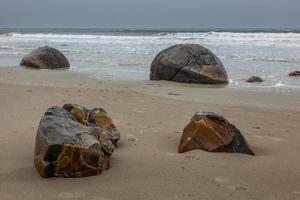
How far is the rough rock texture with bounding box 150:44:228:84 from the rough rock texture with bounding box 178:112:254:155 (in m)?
6.04

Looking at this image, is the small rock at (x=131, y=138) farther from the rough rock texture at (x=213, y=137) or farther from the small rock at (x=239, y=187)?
the small rock at (x=239, y=187)

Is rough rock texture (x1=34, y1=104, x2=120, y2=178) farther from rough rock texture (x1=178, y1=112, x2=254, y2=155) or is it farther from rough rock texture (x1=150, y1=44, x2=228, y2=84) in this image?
rough rock texture (x1=150, y1=44, x2=228, y2=84)

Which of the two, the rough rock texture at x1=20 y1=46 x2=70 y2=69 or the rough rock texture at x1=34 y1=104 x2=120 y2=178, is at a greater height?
the rough rock texture at x1=34 y1=104 x2=120 y2=178

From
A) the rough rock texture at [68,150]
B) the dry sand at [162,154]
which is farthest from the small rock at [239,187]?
the rough rock texture at [68,150]

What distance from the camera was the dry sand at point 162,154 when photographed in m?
3.10

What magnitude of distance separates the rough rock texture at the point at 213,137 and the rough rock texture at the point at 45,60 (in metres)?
10.1

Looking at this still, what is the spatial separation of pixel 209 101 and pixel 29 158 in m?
4.15

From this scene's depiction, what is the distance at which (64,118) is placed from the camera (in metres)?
3.61

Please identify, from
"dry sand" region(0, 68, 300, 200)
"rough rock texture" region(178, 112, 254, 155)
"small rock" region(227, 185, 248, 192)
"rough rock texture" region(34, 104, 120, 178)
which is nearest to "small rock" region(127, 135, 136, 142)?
"dry sand" region(0, 68, 300, 200)

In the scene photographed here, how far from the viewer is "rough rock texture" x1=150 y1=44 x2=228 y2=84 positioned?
33.3 ft

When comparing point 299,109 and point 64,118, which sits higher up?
point 64,118

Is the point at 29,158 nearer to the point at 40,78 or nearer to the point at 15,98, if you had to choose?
the point at 15,98

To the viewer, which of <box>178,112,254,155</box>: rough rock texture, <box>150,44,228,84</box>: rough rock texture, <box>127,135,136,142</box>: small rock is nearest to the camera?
<box>178,112,254,155</box>: rough rock texture

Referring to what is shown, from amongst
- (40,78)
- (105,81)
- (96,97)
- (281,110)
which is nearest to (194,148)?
(281,110)
